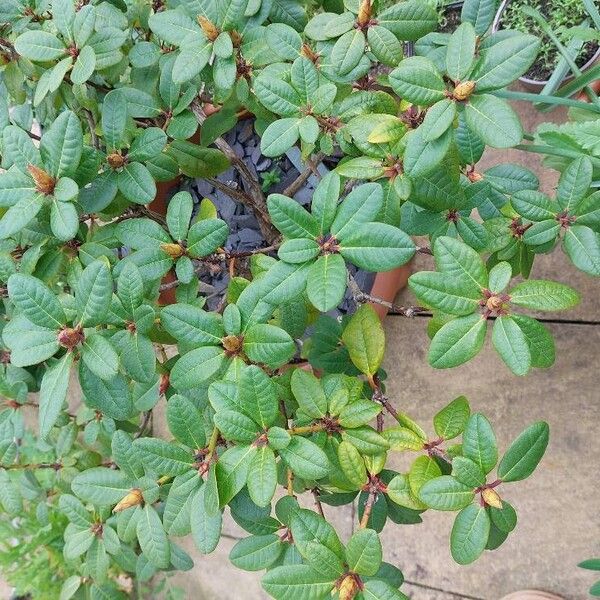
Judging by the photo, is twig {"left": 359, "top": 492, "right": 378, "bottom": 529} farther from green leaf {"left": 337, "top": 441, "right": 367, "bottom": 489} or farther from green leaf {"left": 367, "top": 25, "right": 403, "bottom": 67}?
green leaf {"left": 367, "top": 25, "right": 403, "bottom": 67}

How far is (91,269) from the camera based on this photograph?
88cm

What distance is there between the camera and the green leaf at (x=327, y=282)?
85cm

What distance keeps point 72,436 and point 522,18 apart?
1.53m

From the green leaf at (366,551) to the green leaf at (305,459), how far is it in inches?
3.8

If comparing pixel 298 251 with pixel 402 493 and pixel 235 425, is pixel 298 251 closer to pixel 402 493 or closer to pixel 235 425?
pixel 235 425

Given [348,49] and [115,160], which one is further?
[115,160]

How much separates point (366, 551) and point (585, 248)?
21.2 inches

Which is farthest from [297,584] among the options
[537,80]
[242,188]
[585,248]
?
[537,80]

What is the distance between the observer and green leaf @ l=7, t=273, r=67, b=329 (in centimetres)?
87

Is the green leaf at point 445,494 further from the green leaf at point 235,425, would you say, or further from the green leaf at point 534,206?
the green leaf at point 534,206

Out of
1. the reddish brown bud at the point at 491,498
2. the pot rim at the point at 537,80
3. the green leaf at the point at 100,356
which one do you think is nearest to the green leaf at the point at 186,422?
the green leaf at the point at 100,356

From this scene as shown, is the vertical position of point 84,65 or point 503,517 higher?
point 84,65

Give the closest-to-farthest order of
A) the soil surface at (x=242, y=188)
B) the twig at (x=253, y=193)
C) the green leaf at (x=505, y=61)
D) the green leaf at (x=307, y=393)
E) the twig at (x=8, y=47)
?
the green leaf at (x=505, y=61) < the green leaf at (x=307, y=393) < the twig at (x=8, y=47) < the twig at (x=253, y=193) < the soil surface at (x=242, y=188)

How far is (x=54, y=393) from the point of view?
0.87 m
